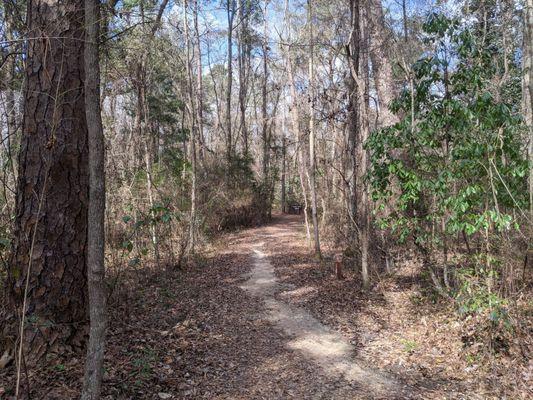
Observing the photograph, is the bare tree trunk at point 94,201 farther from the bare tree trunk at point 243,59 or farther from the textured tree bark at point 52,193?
the bare tree trunk at point 243,59

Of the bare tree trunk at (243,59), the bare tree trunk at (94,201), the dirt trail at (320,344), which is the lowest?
the dirt trail at (320,344)

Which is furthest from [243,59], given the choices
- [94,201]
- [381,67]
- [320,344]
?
[94,201]

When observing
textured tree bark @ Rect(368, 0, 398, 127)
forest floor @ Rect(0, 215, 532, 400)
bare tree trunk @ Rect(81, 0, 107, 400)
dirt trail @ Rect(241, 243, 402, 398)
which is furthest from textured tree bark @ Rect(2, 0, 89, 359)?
textured tree bark @ Rect(368, 0, 398, 127)

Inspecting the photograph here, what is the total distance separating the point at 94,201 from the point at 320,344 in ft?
12.7

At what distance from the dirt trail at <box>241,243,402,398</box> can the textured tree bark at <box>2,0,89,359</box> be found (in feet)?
9.50

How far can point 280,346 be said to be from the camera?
545 cm

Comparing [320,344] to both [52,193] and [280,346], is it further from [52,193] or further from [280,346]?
[52,193]

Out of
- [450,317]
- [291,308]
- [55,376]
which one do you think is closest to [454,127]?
[450,317]

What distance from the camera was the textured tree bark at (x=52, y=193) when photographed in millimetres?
4082

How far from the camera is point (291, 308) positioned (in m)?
7.05

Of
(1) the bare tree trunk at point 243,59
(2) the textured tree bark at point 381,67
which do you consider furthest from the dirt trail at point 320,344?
(1) the bare tree trunk at point 243,59

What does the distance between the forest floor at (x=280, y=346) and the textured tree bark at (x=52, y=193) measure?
53cm

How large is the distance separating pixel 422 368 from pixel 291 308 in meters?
2.70

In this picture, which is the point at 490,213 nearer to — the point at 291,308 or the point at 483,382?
the point at 483,382
